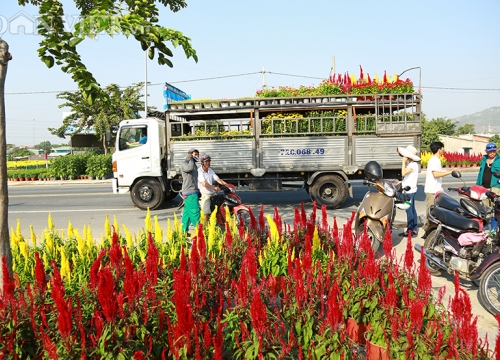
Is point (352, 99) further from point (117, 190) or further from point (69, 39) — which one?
point (69, 39)

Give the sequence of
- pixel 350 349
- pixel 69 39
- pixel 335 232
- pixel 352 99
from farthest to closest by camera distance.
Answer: pixel 352 99
pixel 335 232
pixel 69 39
pixel 350 349

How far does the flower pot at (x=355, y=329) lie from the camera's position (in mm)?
3367

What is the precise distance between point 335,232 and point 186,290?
7.45ft

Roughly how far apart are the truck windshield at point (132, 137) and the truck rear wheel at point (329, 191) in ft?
15.8

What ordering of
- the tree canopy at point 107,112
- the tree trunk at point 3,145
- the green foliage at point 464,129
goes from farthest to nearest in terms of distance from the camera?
the green foliage at point 464,129, the tree canopy at point 107,112, the tree trunk at point 3,145

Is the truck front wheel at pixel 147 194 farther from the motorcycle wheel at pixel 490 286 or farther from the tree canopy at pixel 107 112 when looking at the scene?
the tree canopy at pixel 107 112

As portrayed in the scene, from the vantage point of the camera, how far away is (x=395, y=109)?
10.7 metres

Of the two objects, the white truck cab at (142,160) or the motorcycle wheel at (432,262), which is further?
the white truck cab at (142,160)

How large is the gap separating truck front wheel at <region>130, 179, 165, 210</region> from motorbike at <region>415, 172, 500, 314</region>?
7.64 metres

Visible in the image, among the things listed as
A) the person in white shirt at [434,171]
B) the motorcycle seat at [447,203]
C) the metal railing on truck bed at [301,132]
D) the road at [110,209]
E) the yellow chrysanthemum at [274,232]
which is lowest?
the road at [110,209]

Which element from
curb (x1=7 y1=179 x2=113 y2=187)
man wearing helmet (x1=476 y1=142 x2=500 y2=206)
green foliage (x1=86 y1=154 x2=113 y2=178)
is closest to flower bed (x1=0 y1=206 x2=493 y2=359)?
man wearing helmet (x1=476 y1=142 x2=500 y2=206)

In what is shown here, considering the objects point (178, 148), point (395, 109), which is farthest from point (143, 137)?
point (395, 109)

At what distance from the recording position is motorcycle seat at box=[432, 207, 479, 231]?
482 centimetres

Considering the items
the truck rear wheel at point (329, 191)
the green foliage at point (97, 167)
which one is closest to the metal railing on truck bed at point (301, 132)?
the truck rear wheel at point (329, 191)
